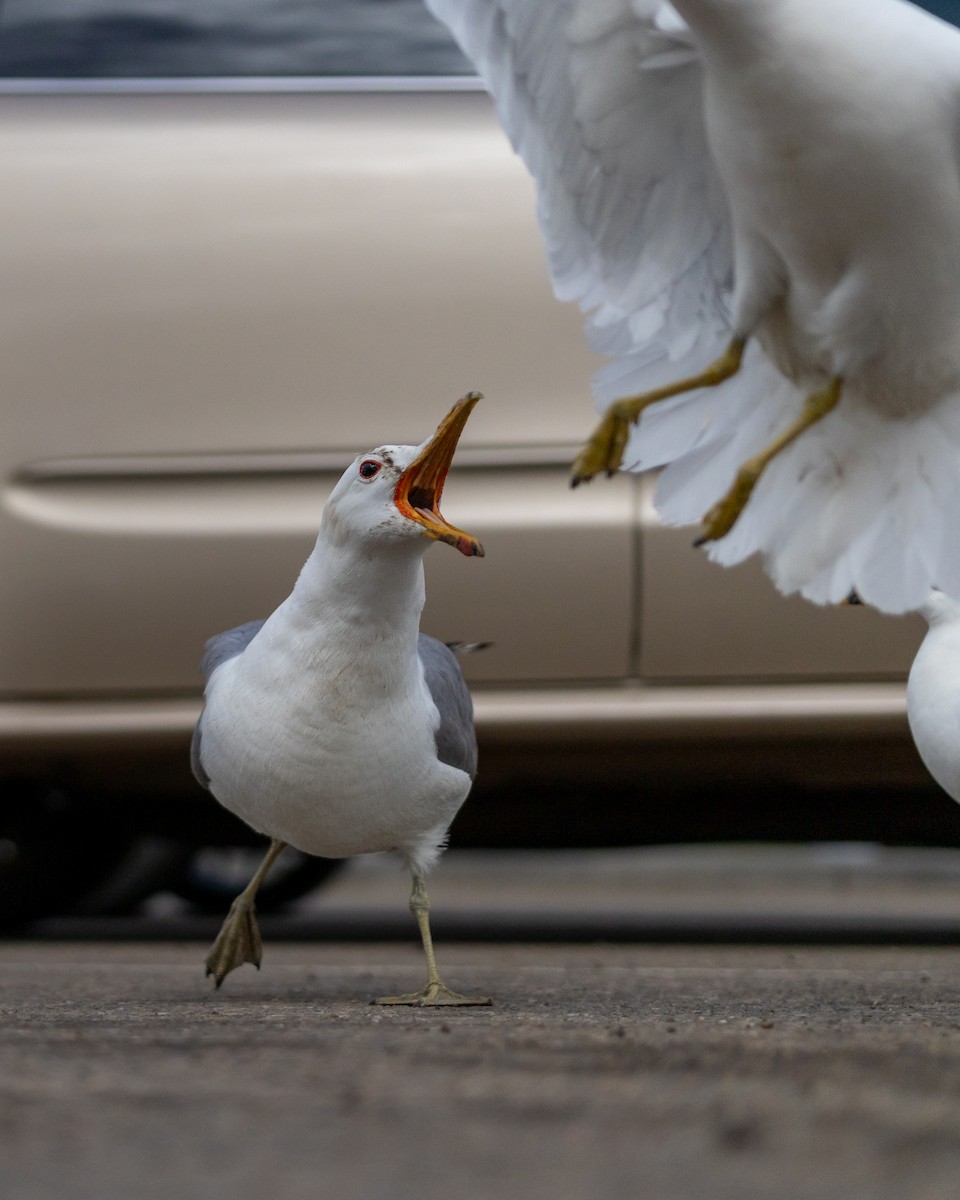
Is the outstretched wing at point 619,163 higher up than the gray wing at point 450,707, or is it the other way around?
the outstretched wing at point 619,163

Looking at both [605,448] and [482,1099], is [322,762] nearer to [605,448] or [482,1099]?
[605,448]

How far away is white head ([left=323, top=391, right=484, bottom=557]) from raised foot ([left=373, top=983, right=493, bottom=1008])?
638 mm

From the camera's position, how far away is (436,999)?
261 centimetres

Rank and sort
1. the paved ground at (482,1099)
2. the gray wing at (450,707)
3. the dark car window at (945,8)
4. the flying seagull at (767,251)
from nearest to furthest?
1. the paved ground at (482,1099)
2. the flying seagull at (767,251)
3. the gray wing at (450,707)
4. the dark car window at (945,8)

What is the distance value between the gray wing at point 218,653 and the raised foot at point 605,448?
63cm

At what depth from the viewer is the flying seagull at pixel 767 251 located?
2.39 metres

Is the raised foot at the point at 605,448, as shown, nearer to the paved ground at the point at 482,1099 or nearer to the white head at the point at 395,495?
the white head at the point at 395,495

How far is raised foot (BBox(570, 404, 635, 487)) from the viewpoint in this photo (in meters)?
2.60

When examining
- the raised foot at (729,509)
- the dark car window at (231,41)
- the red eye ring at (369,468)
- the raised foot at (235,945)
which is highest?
the dark car window at (231,41)

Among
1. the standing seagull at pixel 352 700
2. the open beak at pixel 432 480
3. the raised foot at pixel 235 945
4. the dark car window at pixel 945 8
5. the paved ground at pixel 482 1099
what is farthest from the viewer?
the dark car window at pixel 945 8

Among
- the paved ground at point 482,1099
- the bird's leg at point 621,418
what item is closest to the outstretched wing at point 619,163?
the bird's leg at point 621,418

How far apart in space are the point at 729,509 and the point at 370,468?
51 cm

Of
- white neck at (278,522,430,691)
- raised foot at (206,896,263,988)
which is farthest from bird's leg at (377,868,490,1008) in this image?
white neck at (278,522,430,691)

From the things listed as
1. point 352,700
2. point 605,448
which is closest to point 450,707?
point 352,700
